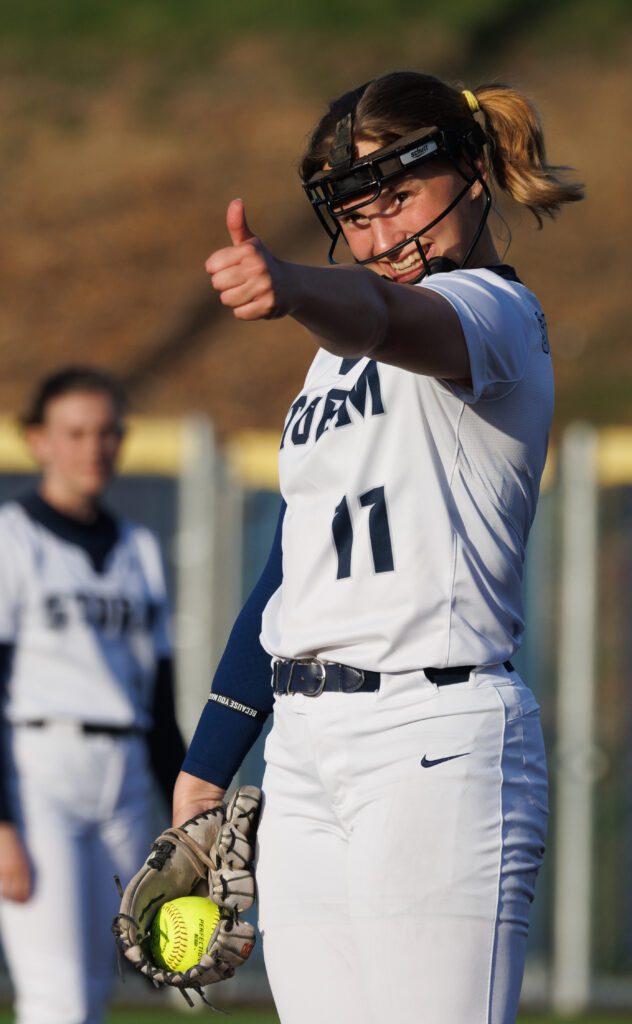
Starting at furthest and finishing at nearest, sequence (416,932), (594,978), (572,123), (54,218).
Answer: (572,123) < (54,218) < (594,978) < (416,932)

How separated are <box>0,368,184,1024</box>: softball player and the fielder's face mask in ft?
8.10

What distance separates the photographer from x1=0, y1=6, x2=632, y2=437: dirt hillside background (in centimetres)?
1378

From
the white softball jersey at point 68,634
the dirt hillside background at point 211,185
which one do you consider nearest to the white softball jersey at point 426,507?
the white softball jersey at point 68,634

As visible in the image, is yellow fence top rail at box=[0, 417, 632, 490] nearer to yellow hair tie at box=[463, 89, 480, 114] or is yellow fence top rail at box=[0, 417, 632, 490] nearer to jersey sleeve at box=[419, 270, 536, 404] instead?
yellow hair tie at box=[463, 89, 480, 114]

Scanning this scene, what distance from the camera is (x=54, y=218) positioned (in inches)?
618

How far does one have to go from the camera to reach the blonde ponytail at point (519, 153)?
2.64 meters

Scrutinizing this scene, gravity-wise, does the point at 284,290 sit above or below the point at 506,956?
above

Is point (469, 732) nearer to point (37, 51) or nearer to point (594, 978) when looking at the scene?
point (594, 978)

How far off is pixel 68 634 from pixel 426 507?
2.99m

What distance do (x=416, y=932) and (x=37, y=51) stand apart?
1781 centimetres

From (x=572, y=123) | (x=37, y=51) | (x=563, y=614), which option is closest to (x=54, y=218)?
(x=37, y=51)

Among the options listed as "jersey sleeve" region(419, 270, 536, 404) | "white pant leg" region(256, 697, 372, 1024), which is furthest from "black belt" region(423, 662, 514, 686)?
"jersey sleeve" region(419, 270, 536, 404)

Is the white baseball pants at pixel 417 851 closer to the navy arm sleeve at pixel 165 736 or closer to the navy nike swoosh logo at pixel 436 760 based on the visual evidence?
the navy nike swoosh logo at pixel 436 760

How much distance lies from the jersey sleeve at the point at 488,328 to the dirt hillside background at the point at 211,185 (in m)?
9.02
